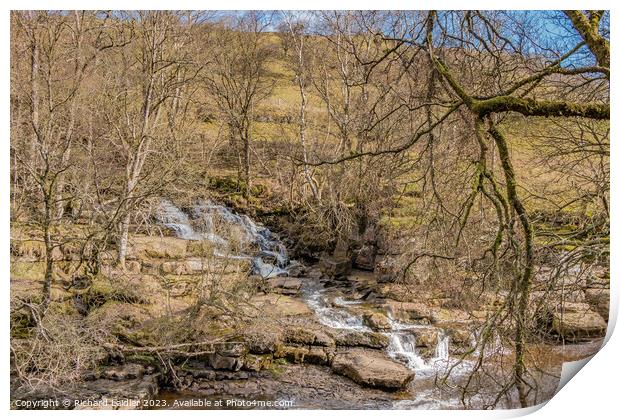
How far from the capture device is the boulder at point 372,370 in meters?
5.14

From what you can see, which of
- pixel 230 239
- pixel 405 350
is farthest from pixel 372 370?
pixel 230 239

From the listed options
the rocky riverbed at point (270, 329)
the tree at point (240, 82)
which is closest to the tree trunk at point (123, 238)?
the rocky riverbed at point (270, 329)

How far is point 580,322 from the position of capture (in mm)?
3811

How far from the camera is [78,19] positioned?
14.9 ft

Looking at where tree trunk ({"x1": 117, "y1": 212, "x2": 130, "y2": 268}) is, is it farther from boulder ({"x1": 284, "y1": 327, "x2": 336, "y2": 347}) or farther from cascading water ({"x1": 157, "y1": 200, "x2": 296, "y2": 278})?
boulder ({"x1": 284, "y1": 327, "x2": 336, "y2": 347})

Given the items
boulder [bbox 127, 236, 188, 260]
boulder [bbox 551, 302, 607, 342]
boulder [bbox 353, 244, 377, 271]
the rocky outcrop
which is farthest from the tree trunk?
boulder [bbox 551, 302, 607, 342]

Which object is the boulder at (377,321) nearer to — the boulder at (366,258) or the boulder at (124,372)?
the boulder at (366,258)

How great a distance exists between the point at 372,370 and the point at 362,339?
709 mm

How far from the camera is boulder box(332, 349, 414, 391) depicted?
5137mm

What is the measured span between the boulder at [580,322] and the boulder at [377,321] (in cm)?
224

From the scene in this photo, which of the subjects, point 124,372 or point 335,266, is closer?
point 124,372

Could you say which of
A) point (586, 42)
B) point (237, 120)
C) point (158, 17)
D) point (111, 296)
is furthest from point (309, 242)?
point (586, 42)

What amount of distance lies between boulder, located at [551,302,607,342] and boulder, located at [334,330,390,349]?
90.2 inches

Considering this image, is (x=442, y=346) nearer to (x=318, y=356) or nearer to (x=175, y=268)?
(x=318, y=356)
